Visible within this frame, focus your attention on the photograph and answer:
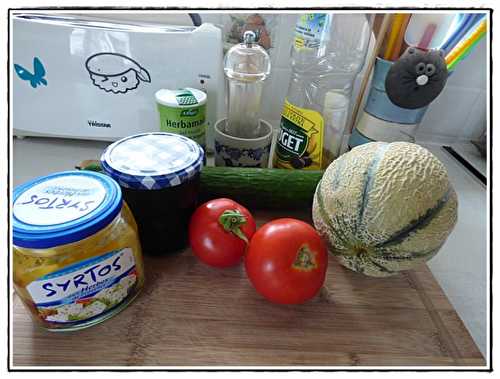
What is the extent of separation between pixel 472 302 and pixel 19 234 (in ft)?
2.21

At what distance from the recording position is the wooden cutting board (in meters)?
0.43

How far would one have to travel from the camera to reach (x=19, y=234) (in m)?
0.36

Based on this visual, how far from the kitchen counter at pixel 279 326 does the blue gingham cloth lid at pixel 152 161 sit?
0.16 m

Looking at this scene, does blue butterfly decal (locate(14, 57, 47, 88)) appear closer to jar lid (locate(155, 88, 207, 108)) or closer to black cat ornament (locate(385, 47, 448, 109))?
jar lid (locate(155, 88, 207, 108))

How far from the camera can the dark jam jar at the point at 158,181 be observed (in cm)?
47

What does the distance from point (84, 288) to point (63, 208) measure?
0.10m

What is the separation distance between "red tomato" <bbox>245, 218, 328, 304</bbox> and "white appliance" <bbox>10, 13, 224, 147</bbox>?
1.36 ft

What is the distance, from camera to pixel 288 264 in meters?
0.46

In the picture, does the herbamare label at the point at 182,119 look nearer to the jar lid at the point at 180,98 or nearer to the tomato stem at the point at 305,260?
the jar lid at the point at 180,98

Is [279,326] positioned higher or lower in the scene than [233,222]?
Answer: lower

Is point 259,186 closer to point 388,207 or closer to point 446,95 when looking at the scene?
point 388,207

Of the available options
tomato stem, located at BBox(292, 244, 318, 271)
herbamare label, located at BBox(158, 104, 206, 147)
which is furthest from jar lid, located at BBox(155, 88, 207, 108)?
tomato stem, located at BBox(292, 244, 318, 271)

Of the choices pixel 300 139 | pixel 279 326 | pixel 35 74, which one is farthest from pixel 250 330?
pixel 35 74

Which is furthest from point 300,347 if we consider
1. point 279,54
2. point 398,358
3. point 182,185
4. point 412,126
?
point 279,54
